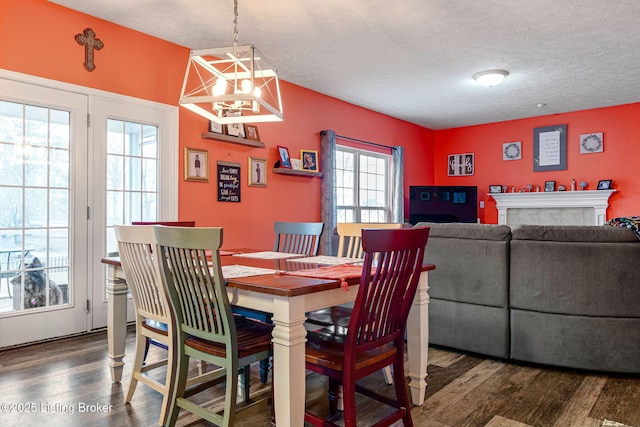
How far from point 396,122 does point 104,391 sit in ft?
19.4

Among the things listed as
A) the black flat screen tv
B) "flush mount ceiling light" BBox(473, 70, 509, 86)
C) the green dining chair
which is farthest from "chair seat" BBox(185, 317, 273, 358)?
the black flat screen tv

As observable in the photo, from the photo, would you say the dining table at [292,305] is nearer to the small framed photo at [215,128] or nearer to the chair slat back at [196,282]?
the chair slat back at [196,282]

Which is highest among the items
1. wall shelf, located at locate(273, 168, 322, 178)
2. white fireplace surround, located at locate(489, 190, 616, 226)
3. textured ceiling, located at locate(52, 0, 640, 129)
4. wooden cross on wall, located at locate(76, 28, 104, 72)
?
textured ceiling, located at locate(52, 0, 640, 129)

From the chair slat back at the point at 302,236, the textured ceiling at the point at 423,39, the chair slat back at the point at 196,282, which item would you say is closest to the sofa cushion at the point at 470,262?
the chair slat back at the point at 302,236

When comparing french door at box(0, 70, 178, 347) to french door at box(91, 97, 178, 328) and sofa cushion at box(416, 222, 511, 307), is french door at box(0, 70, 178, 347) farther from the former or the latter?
sofa cushion at box(416, 222, 511, 307)

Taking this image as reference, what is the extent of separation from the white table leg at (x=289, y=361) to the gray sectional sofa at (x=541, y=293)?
181 centimetres

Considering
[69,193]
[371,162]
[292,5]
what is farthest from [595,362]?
[371,162]

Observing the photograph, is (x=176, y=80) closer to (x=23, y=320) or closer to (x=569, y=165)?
(x=23, y=320)

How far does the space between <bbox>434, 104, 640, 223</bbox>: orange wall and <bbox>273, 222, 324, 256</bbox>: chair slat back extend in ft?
17.1

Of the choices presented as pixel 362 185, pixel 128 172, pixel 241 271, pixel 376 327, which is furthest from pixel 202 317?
pixel 362 185

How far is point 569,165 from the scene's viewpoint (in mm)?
6613

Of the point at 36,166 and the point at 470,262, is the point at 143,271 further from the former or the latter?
the point at 470,262

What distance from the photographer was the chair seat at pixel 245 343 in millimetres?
1744

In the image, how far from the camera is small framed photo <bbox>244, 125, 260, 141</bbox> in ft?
15.3
